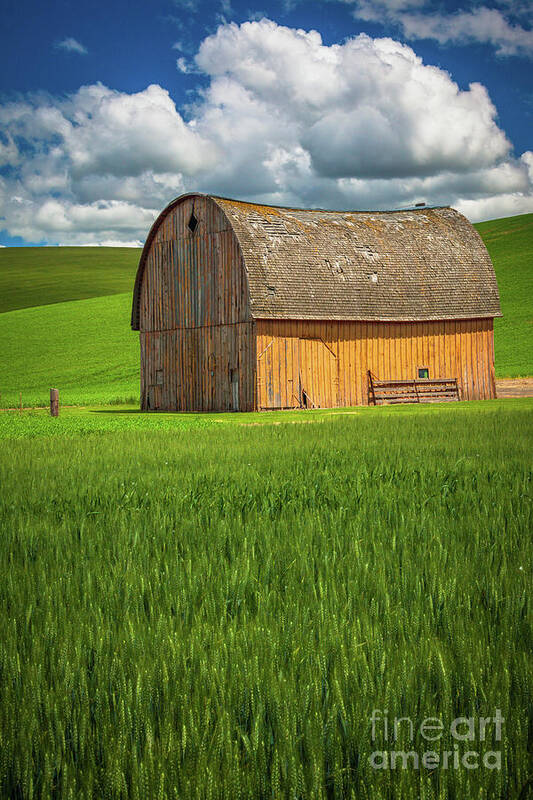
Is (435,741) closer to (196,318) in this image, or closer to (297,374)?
(297,374)

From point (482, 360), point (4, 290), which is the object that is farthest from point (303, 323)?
point (4, 290)

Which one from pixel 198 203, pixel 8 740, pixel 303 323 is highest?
pixel 198 203

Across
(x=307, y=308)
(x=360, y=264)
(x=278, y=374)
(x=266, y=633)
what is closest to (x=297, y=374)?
(x=278, y=374)

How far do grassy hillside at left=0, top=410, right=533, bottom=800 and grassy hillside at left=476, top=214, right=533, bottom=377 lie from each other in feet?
134

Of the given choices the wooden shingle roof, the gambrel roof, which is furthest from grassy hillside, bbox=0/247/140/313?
the wooden shingle roof

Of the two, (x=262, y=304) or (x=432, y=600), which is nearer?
(x=432, y=600)

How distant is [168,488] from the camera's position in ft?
29.8

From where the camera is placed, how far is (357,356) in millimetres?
33125

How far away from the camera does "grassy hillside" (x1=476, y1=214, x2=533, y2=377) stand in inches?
1972

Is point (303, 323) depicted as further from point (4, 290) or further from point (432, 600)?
point (4, 290)

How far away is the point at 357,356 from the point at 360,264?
3998mm

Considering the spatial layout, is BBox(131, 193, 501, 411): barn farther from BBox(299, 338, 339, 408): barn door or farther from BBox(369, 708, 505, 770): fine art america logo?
BBox(369, 708, 505, 770): fine art america logo

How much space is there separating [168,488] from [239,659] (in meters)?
5.75

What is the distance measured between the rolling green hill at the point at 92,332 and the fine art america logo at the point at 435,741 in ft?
122
